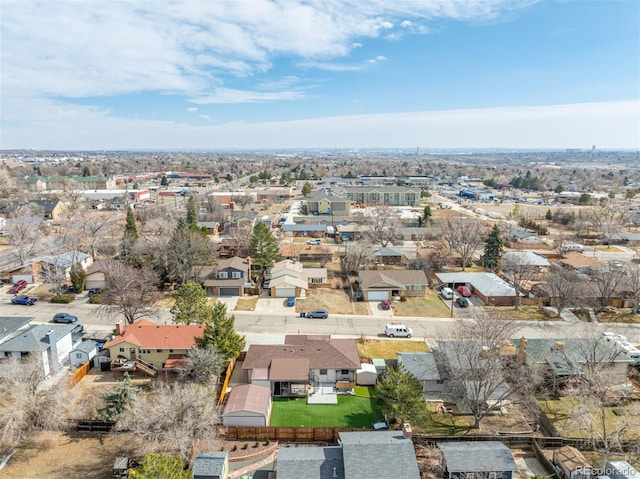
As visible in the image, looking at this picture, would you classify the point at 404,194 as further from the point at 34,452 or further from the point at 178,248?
the point at 34,452

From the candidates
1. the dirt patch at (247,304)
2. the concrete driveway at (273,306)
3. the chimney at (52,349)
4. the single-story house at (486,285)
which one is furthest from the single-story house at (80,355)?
the single-story house at (486,285)

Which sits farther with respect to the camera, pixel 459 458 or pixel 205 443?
pixel 205 443

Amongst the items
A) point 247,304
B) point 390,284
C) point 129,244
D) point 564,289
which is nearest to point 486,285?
point 564,289

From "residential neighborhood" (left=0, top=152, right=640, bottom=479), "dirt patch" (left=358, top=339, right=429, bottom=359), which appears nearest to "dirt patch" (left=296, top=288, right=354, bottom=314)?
"residential neighborhood" (left=0, top=152, right=640, bottom=479)

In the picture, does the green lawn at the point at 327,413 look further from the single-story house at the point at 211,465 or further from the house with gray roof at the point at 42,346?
the house with gray roof at the point at 42,346

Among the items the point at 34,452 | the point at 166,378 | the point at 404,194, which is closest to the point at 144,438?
the point at 34,452
